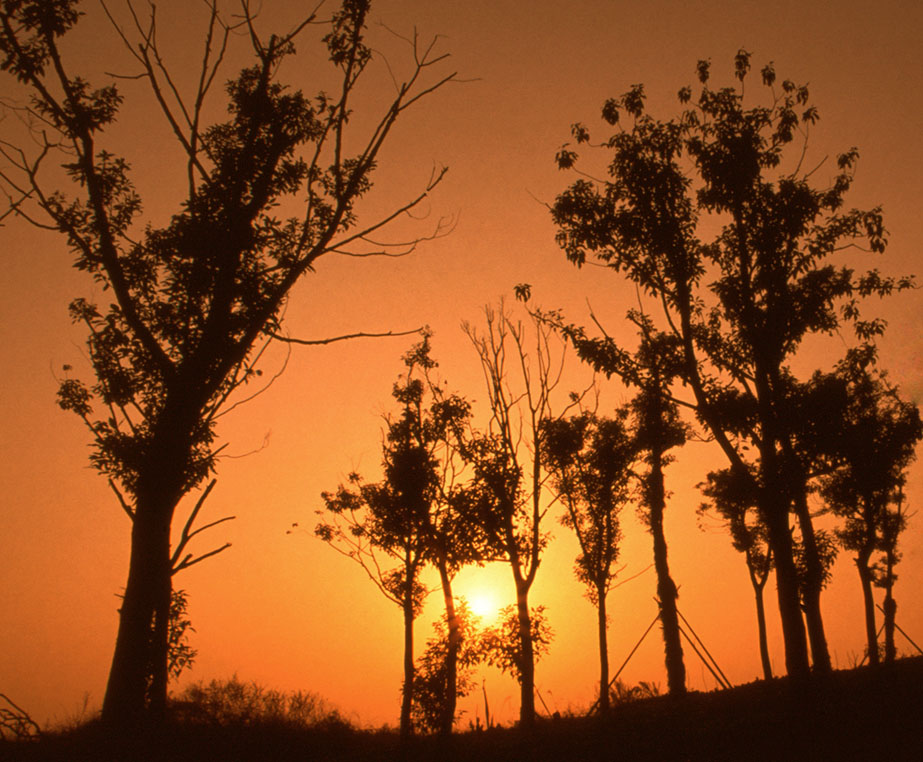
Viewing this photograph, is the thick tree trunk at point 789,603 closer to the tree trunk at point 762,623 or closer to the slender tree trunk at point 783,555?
the slender tree trunk at point 783,555

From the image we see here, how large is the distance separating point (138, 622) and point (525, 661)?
734 inches

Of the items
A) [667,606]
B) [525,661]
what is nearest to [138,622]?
[525,661]

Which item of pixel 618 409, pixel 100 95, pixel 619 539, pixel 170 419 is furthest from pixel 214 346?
pixel 619 539

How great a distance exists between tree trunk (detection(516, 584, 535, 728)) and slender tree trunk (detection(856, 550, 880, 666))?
618 inches

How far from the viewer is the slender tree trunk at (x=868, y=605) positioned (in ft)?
97.1

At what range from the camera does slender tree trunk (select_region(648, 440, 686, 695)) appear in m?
25.8

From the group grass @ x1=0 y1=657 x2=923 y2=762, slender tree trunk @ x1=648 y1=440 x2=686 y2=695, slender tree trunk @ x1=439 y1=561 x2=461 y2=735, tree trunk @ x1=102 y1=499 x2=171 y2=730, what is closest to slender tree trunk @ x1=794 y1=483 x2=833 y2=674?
grass @ x1=0 y1=657 x2=923 y2=762

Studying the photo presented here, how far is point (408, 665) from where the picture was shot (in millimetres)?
27484

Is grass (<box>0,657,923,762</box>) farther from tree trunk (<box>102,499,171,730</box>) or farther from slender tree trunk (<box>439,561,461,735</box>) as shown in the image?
slender tree trunk (<box>439,561,461,735</box>)

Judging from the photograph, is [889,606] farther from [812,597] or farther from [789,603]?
[789,603]

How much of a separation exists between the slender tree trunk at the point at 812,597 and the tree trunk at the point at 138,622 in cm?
1836

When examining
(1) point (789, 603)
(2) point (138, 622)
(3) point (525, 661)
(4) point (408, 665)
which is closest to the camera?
(2) point (138, 622)

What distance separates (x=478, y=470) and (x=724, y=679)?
38.1ft

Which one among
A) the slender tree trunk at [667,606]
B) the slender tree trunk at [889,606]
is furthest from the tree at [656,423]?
the slender tree trunk at [889,606]
